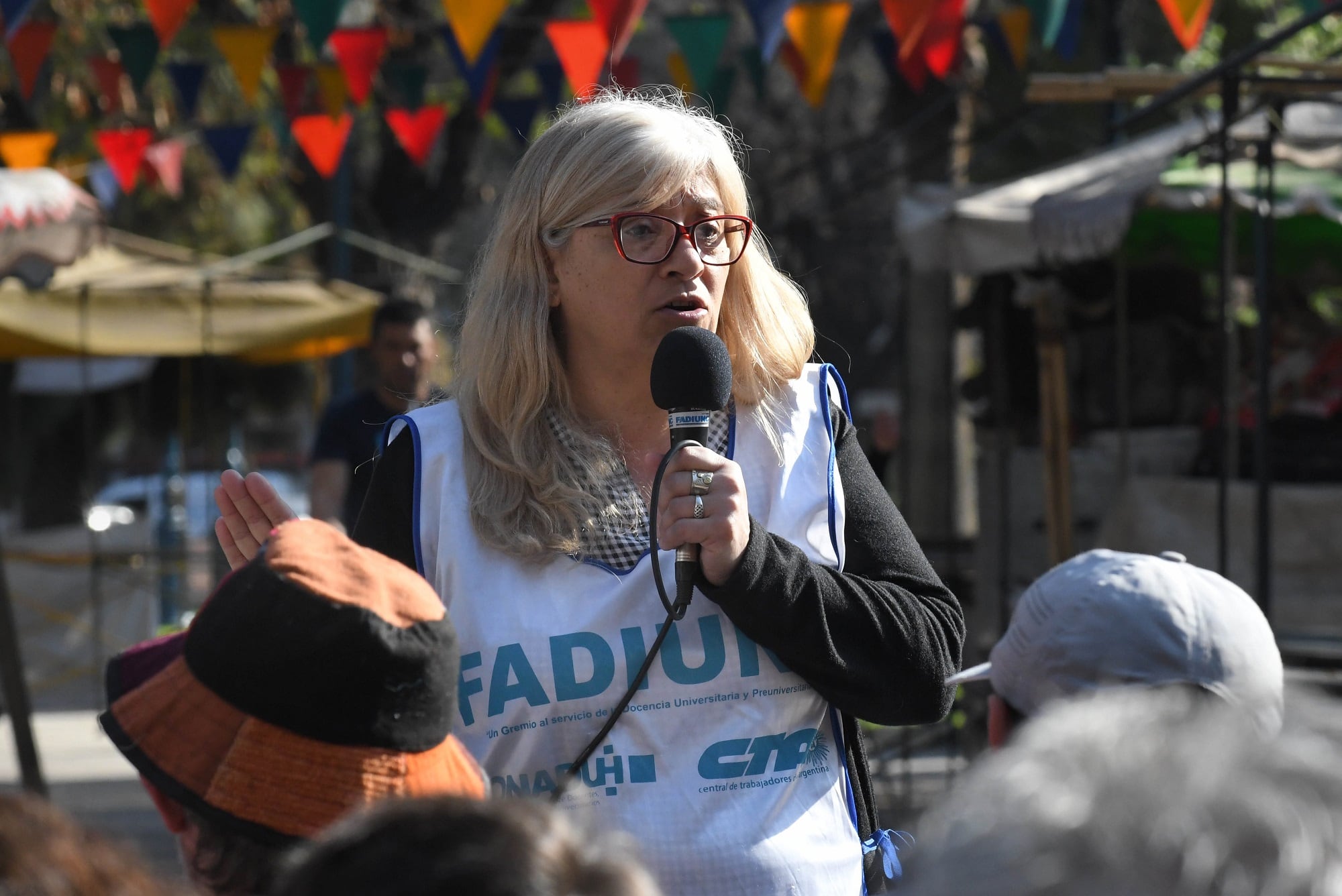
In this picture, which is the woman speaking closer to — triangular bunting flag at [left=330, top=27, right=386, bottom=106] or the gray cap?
the gray cap

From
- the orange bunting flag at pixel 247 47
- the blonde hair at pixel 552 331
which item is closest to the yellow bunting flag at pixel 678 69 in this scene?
the orange bunting flag at pixel 247 47

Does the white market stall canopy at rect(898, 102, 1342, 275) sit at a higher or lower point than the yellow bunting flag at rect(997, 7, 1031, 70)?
lower

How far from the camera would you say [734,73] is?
977 centimetres

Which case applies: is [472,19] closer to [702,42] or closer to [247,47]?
[702,42]

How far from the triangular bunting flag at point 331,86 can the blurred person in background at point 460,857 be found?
830 cm

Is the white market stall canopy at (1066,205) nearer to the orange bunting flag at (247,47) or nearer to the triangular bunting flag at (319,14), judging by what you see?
the triangular bunting flag at (319,14)

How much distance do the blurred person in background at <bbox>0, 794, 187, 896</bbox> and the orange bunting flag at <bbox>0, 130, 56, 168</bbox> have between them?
29.8 ft

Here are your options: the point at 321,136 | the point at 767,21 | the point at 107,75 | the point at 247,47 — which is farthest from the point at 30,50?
the point at 767,21

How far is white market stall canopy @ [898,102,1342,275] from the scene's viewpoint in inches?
259

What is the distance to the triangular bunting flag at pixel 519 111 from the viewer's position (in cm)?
988

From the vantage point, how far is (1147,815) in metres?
1.00

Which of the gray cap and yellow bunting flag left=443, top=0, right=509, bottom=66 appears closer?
the gray cap

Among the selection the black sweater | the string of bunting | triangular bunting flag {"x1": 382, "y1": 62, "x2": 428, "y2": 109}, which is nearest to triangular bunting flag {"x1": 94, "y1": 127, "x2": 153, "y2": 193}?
the string of bunting

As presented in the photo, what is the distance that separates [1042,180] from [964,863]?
6950 mm
